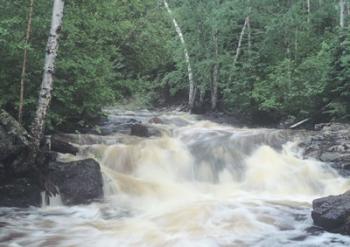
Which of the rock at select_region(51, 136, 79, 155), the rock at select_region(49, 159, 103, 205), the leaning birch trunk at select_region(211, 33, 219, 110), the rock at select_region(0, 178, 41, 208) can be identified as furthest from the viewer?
the leaning birch trunk at select_region(211, 33, 219, 110)

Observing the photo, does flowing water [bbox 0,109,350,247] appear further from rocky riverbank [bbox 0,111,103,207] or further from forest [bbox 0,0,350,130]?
forest [bbox 0,0,350,130]

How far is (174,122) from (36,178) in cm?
1044

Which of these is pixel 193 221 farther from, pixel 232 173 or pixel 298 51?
pixel 298 51

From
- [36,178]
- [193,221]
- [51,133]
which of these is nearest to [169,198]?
[193,221]

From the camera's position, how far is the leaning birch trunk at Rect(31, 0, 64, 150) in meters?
10.3

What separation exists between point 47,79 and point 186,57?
46.6 ft

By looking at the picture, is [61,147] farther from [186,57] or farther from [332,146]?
[186,57]

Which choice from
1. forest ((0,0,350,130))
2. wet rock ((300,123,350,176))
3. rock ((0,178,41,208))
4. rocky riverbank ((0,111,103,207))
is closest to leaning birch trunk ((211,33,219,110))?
forest ((0,0,350,130))

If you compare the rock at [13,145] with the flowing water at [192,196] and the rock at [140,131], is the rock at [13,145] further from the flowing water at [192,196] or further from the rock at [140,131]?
the rock at [140,131]

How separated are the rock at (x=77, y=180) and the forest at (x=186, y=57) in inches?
60.4

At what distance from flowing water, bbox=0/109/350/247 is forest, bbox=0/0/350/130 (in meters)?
1.89

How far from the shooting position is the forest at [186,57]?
1161cm

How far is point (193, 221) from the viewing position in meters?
9.19

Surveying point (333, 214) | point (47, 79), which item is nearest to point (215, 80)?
point (47, 79)
